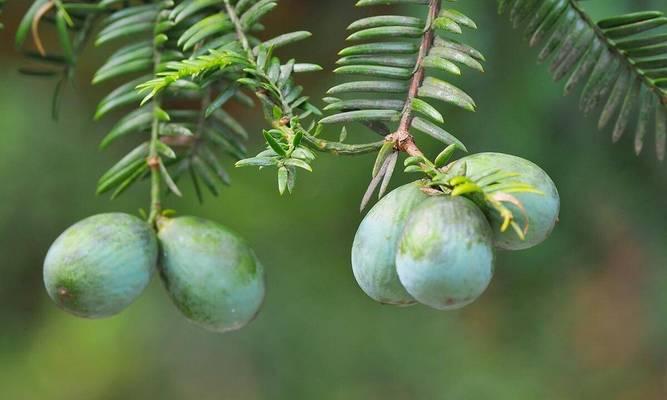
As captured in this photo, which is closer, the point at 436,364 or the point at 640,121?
the point at 640,121

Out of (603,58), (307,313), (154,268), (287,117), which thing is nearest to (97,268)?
(154,268)

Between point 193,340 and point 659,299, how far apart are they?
2.81 ft

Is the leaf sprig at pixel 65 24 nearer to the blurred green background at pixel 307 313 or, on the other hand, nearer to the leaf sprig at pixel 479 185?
the leaf sprig at pixel 479 185

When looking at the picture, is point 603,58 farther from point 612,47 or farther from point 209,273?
point 209,273

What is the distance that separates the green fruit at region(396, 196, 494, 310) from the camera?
0.47 meters

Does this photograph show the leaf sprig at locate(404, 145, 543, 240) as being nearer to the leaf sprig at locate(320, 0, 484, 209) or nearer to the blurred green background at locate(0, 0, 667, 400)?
the leaf sprig at locate(320, 0, 484, 209)

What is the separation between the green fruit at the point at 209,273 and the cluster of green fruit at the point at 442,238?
0.53 ft

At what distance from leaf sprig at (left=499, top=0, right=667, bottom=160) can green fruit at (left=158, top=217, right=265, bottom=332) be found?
0.31m

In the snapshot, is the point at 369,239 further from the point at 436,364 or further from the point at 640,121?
the point at 436,364

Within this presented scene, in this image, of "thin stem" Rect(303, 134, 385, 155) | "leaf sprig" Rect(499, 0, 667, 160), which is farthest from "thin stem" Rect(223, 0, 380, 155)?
"leaf sprig" Rect(499, 0, 667, 160)

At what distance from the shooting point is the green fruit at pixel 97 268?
0.63m

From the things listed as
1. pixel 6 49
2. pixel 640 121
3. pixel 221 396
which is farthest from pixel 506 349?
pixel 6 49

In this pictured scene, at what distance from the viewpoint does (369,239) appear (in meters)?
0.52

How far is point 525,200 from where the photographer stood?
50 centimetres
